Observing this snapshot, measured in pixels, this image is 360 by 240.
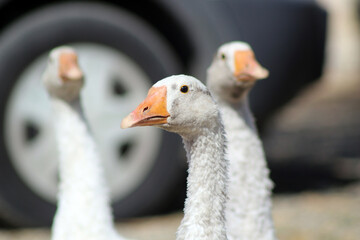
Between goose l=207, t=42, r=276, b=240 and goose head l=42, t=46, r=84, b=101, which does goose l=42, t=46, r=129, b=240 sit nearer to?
goose head l=42, t=46, r=84, b=101

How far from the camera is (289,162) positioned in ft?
28.6

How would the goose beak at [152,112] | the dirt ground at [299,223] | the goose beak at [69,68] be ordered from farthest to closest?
the dirt ground at [299,223], the goose beak at [69,68], the goose beak at [152,112]

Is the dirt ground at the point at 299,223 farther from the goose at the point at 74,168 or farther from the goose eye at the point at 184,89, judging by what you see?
the goose eye at the point at 184,89

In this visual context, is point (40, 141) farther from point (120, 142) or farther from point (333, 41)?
point (333, 41)

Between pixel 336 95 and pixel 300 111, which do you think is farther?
pixel 336 95

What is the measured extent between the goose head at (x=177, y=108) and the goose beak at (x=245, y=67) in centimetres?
75

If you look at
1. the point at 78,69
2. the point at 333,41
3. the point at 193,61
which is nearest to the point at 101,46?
the point at 193,61

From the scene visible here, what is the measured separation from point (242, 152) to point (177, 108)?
88 cm

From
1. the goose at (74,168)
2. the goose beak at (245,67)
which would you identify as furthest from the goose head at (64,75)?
the goose beak at (245,67)

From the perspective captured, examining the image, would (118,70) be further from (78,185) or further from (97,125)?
(78,185)

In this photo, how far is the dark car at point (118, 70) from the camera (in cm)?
567

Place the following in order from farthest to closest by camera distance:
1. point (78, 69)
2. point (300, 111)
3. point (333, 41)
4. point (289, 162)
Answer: point (333, 41) < point (300, 111) < point (289, 162) < point (78, 69)

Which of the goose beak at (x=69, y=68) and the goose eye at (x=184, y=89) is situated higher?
the goose beak at (x=69, y=68)

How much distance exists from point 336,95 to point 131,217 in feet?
37.3
